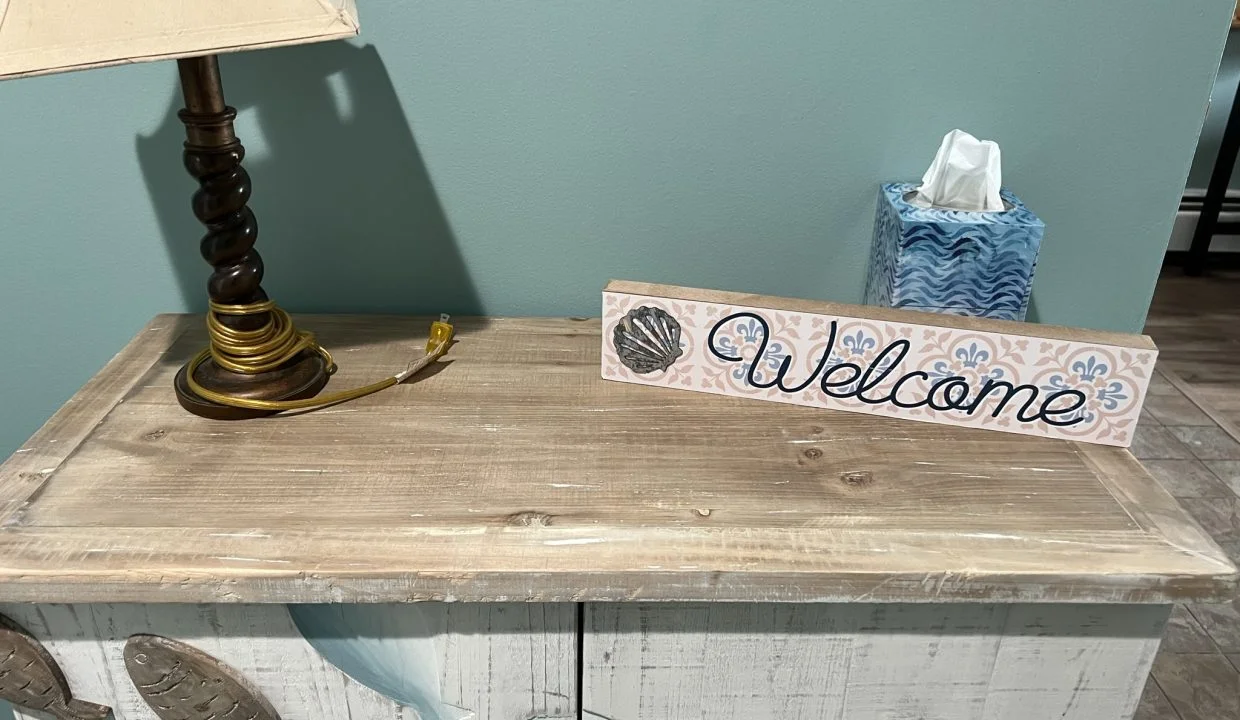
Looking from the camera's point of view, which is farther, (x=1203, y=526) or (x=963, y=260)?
(x=1203, y=526)

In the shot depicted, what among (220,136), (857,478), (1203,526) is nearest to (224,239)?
(220,136)

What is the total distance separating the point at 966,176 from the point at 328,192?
1.86 ft

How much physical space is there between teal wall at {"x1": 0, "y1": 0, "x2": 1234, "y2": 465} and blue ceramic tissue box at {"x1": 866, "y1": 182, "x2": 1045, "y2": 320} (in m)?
0.12

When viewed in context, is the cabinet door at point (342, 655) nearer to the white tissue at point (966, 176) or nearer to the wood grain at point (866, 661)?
the wood grain at point (866, 661)

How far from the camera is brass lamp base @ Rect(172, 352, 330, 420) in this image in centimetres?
64

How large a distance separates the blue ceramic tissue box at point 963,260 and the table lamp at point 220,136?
399mm

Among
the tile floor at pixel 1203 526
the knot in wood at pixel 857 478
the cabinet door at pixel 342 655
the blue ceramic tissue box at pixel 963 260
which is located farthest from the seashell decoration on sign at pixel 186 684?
the tile floor at pixel 1203 526

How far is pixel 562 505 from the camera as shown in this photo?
549 millimetres

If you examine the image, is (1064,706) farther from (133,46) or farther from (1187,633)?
(1187,633)

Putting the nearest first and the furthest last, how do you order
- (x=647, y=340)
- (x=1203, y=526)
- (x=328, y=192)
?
(x=647, y=340), (x=328, y=192), (x=1203, y=526)

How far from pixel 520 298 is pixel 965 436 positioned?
0.43 meters

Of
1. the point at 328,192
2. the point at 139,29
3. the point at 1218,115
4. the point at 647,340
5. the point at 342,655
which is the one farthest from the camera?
the point at 1218,115

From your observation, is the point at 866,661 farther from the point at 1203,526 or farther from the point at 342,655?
the point at 1203,526

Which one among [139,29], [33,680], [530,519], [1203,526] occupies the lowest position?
[1203,526]
